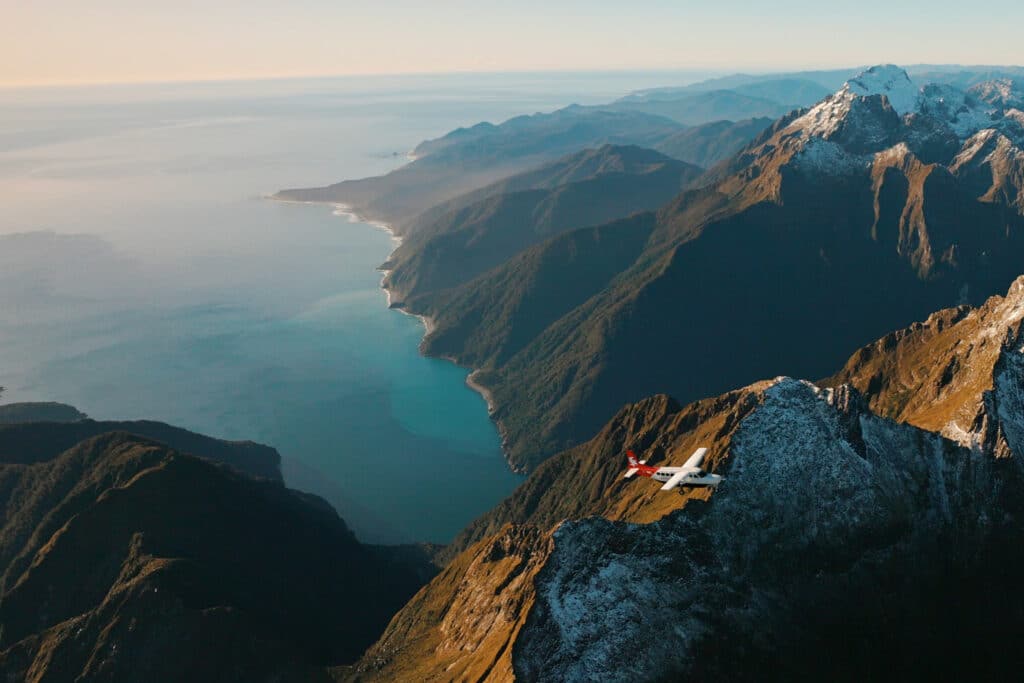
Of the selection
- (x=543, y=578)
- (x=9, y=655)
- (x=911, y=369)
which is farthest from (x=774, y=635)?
(x=9, y=655)

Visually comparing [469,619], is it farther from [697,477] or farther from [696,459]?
[696,459]

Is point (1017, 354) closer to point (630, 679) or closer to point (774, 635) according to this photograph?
point (774, 635)

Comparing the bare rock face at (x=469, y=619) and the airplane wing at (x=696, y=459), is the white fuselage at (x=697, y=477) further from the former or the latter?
the bare rock face at (x=469, y=619)

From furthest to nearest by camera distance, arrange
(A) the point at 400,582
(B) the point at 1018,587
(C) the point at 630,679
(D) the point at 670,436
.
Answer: (A) the point at 400,582, (D) the point at 670,436, (B) the point at 1018,587, (C) the point at 630,679

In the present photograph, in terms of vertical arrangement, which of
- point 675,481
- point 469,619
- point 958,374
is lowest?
point 469,619

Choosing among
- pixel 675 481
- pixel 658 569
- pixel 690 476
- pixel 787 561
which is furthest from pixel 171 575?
pixel 787 561
